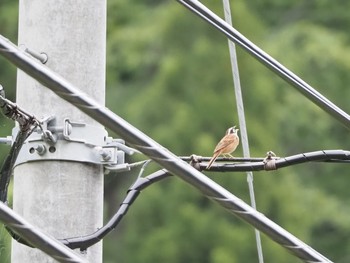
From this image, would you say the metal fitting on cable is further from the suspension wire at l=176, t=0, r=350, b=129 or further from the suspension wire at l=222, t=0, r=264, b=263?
the suspension wire at l=222, t=0, r=264, b=263

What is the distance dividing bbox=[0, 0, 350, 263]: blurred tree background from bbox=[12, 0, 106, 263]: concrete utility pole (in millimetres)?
8130

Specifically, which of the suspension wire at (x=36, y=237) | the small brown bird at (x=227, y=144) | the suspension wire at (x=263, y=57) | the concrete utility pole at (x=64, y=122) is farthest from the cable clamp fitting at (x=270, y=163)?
the suspension wire at (x=36, y=237)

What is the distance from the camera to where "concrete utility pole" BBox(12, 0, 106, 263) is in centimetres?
497

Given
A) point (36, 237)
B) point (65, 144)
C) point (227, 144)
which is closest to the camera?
point (36, 237)

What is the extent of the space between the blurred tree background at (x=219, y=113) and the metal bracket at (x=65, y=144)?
8.15 meters

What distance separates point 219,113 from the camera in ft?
62.4

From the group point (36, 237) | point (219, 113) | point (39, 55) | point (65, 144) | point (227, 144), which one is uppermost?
point (219, 113)

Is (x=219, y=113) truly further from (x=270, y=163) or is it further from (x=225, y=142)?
(x=270, y=163)

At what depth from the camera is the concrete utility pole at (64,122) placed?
4973 mm

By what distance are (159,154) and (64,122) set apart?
44.7 inches

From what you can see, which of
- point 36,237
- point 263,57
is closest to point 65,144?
point 263,57

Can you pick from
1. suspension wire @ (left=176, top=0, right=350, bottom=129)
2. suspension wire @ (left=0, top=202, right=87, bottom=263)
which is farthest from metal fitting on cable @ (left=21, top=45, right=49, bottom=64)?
suspension wire @ (left=0, top=202, right=87, bottom=263)

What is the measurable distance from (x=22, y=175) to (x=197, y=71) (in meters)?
15.3

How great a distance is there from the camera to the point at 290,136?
23.6 m
